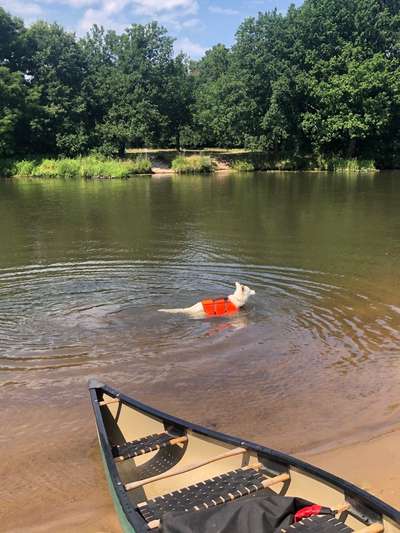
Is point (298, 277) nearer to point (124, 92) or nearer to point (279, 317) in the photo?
point (279, 317)

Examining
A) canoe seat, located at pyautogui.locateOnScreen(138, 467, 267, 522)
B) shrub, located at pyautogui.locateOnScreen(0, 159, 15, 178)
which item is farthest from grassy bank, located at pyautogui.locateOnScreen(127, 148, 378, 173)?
canoe seat, located at pyautogui.locateOnScreen(138, 467, 267, 522)

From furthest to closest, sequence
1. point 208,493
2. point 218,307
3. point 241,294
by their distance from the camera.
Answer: point 241,294
point 218,307
point 208,493

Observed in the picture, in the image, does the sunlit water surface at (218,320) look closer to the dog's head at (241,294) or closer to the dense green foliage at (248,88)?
the dog's head at (241,294)

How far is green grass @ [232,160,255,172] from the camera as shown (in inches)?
2231

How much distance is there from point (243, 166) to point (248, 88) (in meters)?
8.59

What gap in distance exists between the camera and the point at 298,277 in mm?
13672

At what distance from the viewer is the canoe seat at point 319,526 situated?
3479 mm

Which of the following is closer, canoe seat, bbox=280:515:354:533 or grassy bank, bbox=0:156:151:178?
canoe seat, bbox=280:515:354:533

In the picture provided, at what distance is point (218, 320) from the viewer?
34.9 feet

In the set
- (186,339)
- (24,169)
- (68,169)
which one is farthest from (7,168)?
(186,339)

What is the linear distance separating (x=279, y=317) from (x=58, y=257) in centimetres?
858

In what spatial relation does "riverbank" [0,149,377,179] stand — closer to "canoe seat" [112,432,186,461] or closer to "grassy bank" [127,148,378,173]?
"grassy bank" [127,148,378,173]

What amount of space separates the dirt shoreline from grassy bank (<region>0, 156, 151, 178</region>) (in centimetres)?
4480

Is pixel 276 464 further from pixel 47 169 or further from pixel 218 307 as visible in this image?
pixel 47 169
